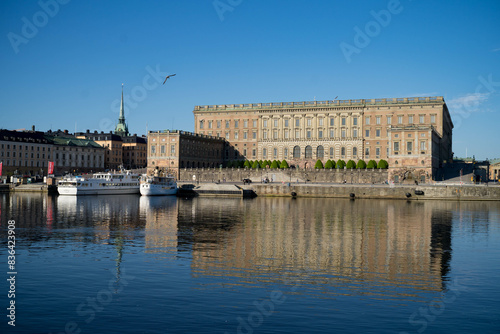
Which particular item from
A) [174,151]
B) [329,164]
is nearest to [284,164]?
[329,164]

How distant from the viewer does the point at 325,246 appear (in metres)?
34.6

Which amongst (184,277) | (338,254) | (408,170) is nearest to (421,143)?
(408,170)

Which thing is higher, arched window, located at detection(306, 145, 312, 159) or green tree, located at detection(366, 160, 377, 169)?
arched window, located at detection(306, 145, 312, 159)

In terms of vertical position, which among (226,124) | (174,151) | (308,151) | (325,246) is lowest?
(325,246)

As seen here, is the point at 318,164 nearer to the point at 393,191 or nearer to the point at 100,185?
the point at 393,191

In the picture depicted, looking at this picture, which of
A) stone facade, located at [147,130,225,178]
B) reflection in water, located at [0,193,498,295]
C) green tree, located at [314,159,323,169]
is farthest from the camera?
green tree, located at [314,159,323,169]

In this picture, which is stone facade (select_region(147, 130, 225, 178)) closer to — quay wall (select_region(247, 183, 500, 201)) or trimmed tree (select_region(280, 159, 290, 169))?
trimmed tree (select_region(280, 159, 290, 169))

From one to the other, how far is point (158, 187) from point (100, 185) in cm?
1114

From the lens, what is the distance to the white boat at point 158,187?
97.0m

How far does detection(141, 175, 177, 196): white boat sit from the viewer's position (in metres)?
97.0

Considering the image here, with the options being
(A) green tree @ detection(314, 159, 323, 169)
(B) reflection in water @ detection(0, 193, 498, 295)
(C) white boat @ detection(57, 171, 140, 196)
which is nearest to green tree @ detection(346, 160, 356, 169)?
Result: (A) green tree @ detection(314, 159, 323, 169)

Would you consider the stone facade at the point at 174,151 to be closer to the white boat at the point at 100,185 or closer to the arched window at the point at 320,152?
the white boat at the point at 100,185

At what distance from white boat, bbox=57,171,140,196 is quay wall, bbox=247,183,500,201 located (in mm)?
25398

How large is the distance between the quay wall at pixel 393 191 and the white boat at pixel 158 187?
657 inches
